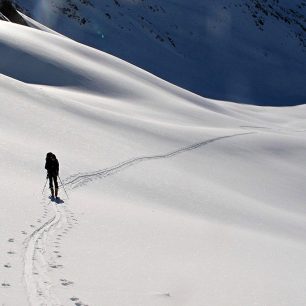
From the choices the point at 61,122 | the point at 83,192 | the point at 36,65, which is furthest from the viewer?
the point at 36,65

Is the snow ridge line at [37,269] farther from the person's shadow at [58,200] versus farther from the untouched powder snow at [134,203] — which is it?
the person's shadow at [58,200]

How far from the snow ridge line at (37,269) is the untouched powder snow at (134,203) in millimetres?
22

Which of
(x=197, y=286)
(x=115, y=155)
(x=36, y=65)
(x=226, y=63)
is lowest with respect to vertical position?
(x=197, y=286)

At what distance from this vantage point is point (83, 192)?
14.5 metres

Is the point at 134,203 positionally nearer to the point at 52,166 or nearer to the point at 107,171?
the point at 52,166

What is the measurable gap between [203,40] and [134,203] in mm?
73283

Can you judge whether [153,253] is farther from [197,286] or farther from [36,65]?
[36,65]

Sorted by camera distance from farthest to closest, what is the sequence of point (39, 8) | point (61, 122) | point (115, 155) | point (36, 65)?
point (39, 8) → point (36, 65) → point (61, 122) → point (115, 155)

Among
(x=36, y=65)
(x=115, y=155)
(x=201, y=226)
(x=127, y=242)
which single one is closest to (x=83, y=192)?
(x=201, y=226)

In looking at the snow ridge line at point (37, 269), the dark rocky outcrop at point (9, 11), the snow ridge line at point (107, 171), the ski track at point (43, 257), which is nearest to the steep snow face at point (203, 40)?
the dark rocky outcrop at point (9, 11)

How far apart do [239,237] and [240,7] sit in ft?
293

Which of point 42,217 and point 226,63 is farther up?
point 226,63

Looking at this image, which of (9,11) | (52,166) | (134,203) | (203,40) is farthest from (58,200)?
(203,40)

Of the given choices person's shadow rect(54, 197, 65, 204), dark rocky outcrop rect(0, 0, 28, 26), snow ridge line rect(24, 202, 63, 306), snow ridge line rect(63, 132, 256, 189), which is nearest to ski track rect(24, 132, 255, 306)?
snow ridge line rect(24, 202, 63, 306)
